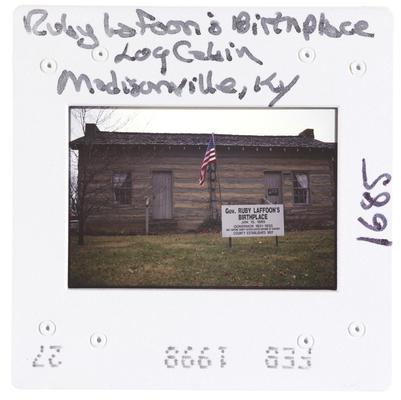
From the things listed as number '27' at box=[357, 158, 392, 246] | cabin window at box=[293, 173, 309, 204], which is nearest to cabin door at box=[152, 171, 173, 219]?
cabin window at box=[293, 173, 309, 204]

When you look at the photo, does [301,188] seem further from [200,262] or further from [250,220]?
[200,262]

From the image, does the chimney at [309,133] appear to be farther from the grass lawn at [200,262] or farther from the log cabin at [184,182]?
the grass lawn at [200,262]

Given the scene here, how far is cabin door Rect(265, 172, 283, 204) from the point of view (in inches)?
90.0

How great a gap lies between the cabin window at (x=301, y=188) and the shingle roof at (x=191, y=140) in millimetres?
90

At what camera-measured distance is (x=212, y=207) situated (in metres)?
2.29

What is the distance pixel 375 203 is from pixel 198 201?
1.65ft

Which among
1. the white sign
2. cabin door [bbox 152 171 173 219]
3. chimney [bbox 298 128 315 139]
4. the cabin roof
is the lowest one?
the white sign

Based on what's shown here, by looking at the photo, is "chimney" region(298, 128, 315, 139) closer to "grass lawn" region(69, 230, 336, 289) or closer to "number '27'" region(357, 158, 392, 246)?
"number '27'" region(357, 158, 392, 246)

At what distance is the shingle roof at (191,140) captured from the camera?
2.27 meters

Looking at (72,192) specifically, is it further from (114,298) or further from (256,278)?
(256,278)

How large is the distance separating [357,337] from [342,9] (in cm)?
93

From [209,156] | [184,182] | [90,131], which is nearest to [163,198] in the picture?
[184,182]

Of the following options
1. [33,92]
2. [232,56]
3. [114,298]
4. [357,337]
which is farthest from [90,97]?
[357,337]

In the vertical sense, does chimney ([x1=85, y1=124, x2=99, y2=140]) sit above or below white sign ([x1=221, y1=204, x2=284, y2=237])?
above
